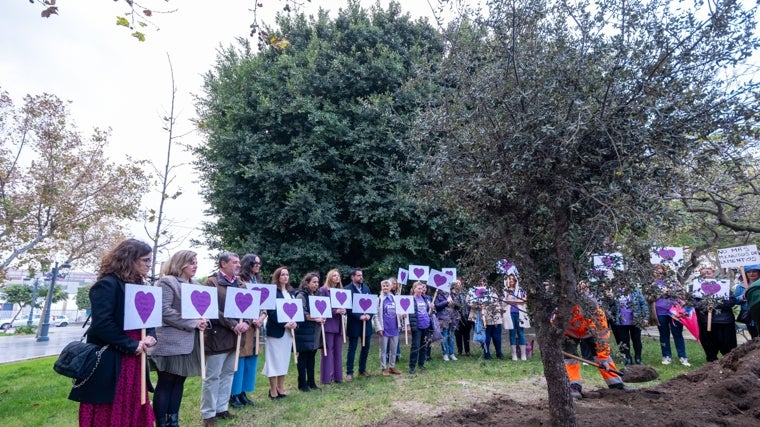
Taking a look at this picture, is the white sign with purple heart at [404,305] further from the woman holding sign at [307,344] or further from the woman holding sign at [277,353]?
the woman holding sign at [277,353]

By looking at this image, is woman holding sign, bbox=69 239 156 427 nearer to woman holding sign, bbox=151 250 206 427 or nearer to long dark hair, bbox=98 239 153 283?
long dark hair, bbox=98 239 153 283

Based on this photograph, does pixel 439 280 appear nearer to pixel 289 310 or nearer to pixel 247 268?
pixel 289 310

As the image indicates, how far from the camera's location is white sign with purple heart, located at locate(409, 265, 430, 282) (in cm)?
1082

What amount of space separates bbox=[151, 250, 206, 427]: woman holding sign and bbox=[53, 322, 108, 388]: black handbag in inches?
35.9

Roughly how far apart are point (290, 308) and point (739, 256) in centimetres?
964

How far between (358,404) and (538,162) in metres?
4.15

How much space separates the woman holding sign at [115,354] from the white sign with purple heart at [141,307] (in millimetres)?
72

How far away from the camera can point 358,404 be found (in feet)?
20.3

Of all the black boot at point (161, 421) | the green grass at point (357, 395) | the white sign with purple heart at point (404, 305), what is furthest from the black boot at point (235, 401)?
the white sign with purple heart at point (404, 305)

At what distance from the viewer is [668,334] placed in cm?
956

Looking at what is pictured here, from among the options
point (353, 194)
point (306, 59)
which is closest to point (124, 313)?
point (353, 194)

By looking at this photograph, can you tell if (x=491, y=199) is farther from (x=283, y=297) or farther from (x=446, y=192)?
(x=283, y=297)

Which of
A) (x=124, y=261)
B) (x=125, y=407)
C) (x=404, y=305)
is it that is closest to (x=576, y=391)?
(x=404, y=305)

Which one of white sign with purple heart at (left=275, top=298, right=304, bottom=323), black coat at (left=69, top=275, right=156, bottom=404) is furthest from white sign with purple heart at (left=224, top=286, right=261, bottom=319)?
black coat at (left=69, top=275, right=156, bottom=404)
